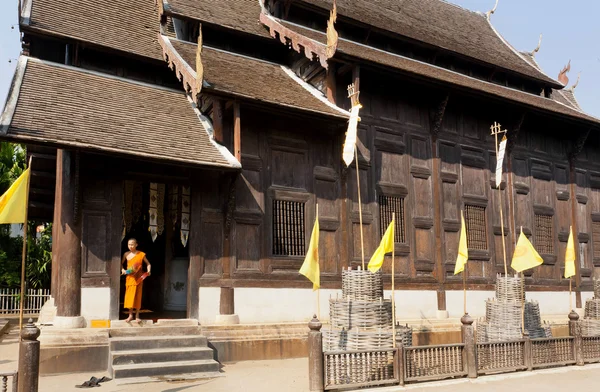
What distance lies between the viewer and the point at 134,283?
10.8 m

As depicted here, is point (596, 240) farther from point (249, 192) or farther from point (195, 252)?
point (195, 252)

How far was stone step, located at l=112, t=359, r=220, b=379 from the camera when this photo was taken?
359 inches

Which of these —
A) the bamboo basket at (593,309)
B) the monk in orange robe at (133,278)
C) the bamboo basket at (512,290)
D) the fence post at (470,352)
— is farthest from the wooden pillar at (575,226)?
the monk in orange robe at (133,278)

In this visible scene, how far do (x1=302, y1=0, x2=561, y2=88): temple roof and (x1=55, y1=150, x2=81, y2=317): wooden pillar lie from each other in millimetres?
7808

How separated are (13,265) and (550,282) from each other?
21009 millimetres

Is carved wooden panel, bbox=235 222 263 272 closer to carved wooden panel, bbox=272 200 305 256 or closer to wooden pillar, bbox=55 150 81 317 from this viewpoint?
carved wooden panel, bbox=272 200 305 256

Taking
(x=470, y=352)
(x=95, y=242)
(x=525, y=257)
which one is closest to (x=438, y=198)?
(x=525, y=257)

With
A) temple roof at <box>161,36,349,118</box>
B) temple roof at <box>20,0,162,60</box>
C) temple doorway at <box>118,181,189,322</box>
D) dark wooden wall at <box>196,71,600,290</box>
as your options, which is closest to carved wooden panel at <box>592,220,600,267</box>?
dark wooden wall at <box>196,71,600,290</box>

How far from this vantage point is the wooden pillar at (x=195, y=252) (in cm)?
1129

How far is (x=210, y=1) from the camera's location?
1500cm

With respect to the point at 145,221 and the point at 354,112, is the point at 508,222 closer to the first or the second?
the point at 354,112

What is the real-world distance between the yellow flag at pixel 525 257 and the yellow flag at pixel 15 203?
9.13m

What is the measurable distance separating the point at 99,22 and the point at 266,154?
5.44 metres

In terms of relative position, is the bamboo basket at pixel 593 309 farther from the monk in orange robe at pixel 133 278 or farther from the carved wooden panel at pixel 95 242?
the carved wooden panel at pixel 95 242
